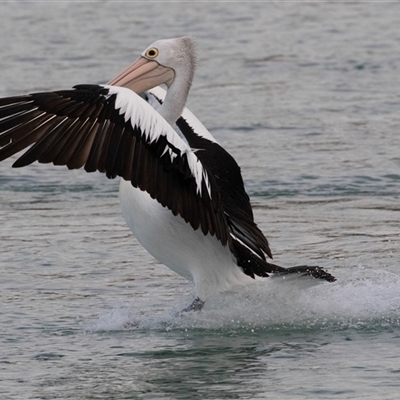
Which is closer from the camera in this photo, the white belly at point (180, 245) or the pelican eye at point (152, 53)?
the white belly at point (180, 245)

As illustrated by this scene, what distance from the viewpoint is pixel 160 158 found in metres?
6.15

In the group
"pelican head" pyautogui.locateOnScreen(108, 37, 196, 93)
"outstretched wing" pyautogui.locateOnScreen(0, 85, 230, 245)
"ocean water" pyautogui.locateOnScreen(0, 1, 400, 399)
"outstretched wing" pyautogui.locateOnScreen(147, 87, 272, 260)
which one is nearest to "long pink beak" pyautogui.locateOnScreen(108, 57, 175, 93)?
"pelican head" pyautogui.locateOnScreen(108, 37, 196, 93)

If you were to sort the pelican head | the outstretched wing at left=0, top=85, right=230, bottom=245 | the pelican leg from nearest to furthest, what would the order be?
1. the outstretched wing at left=0, top=85, right=230, bottom=245
2. the pelican leg
3. the pelican head

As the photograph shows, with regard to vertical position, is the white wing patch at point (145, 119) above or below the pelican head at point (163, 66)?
below

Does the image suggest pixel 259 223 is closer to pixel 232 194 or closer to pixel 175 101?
pixel 232 194

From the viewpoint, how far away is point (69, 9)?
17.3 m

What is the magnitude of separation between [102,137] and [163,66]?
1390 millimetres

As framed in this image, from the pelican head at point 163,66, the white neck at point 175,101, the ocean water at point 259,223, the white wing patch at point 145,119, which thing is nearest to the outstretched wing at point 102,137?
the white wing patch at point 145,119

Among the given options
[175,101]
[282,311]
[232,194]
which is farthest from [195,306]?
[175,101]

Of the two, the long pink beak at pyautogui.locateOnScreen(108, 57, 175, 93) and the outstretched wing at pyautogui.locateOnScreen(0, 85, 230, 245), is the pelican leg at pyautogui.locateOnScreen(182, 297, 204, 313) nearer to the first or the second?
the outstretched wing at pyautogui.locateOnScreen(0, 85, 230, 245)

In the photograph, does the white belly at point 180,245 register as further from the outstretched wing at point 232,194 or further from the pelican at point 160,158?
the outstretched wing at point 232,194

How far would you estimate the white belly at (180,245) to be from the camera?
6.85m

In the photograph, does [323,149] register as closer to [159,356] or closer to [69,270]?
[69,270]

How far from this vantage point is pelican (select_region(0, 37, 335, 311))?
5926 millimetres
